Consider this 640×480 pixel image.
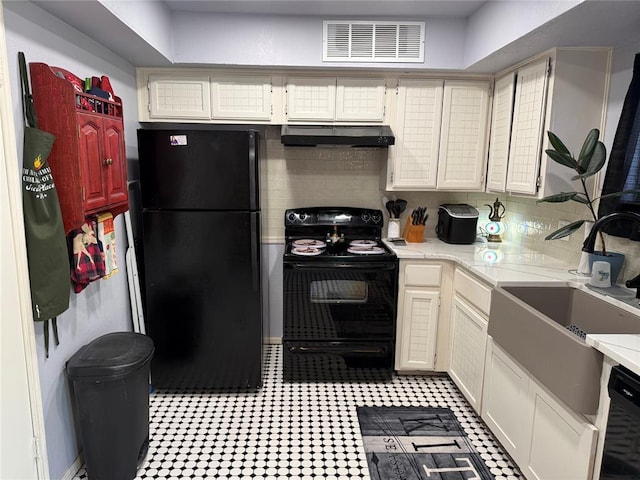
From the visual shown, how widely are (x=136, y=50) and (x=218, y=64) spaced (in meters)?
0.54

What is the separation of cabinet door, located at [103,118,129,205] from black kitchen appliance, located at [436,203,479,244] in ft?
7.44

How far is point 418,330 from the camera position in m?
2.89

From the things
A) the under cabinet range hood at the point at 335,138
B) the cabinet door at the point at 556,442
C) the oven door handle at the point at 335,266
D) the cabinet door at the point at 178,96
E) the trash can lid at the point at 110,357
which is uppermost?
the cabinet door at the point at 178,96

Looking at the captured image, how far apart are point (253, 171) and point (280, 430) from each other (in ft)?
5.12

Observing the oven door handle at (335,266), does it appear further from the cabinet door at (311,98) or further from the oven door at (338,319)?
the cabinet door at (311,98)

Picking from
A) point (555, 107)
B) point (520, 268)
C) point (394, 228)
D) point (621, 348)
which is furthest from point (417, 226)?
point (621, 348)

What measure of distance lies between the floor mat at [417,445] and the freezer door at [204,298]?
0.86 meters

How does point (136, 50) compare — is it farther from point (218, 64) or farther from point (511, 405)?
point (511, 405)

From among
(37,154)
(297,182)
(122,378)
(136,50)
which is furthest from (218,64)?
(122,378)

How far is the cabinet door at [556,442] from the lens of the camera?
1.49 m

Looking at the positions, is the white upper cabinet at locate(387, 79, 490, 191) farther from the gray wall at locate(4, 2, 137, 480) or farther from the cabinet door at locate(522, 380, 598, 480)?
the gray wall at locate(4, 2, 137, 480)

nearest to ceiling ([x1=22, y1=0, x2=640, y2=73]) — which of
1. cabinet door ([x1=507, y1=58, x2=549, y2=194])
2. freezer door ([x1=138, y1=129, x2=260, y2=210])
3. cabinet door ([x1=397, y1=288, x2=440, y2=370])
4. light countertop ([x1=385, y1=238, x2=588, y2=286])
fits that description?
cabinet door ([x1=507, y1=58, x2=549, y2=194])

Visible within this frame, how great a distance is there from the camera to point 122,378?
1.83m

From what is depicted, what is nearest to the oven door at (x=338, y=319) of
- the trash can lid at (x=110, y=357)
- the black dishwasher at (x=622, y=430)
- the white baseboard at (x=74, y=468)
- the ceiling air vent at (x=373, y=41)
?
the trash can lid at (x=110, y=357)
